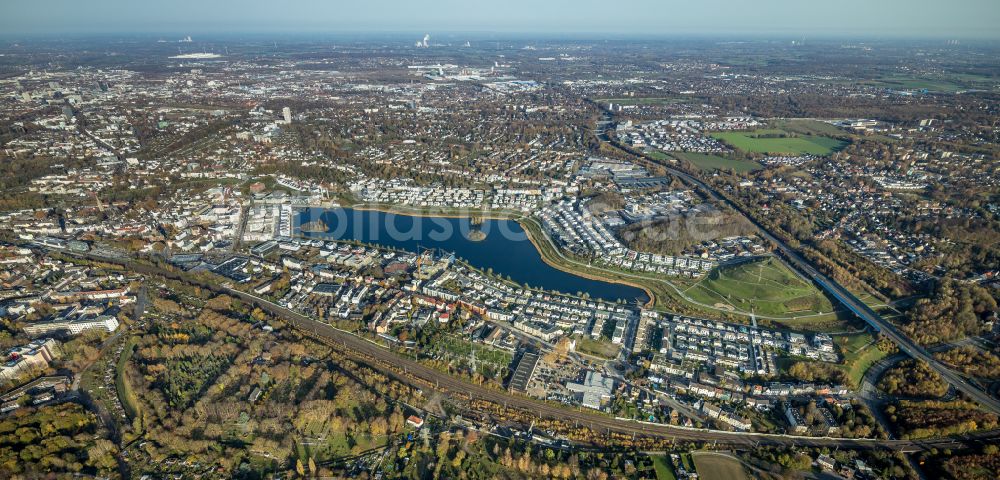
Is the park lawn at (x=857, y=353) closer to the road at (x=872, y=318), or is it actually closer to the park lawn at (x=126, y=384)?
the road at (x=872, y=318)

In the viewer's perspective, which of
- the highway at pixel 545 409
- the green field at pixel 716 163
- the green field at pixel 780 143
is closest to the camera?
the highway at pixel 545 409

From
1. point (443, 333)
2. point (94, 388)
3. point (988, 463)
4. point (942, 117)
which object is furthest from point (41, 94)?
point (942, 117)

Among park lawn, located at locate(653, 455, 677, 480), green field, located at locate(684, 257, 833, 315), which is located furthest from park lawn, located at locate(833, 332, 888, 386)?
park lawn, located at locate(653, 455, 677, 480)

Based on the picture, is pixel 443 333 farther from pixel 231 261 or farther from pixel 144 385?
pixel 231 261

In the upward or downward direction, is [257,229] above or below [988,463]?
above

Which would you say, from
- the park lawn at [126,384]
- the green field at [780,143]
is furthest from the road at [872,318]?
the park lawn at [126,384]

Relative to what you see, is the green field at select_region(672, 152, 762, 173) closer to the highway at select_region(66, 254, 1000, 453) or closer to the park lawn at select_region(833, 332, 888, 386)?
the park lawn at select_region(833, 332, 888, 386)

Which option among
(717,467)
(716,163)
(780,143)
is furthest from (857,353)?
(780,143)
